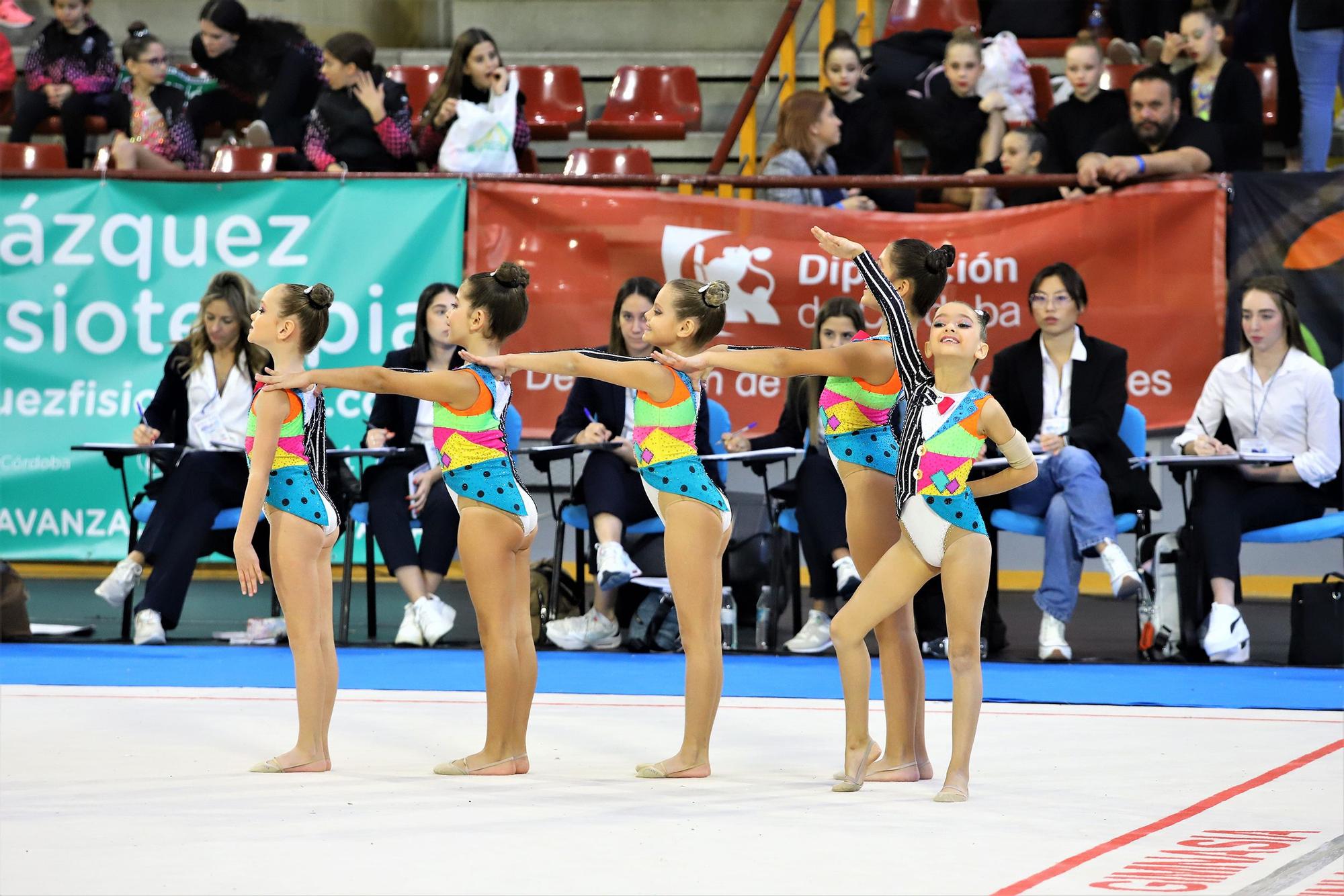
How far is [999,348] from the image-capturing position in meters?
8.18

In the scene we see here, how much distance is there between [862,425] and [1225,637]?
279 centimetres

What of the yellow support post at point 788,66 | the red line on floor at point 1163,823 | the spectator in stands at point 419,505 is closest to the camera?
the red line on floor at point 1163,823

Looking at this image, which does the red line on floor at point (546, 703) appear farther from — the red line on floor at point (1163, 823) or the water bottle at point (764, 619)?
the water bottle at point (764, 619)

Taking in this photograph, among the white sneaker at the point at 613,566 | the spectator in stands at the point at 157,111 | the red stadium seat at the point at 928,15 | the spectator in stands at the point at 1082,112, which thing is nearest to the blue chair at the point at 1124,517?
the white sneaker at the point at 613,566

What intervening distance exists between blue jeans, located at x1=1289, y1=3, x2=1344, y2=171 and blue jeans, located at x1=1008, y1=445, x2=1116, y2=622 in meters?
3.37

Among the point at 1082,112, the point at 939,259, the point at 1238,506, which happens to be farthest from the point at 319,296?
the point at 1082,112

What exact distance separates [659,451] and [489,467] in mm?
491

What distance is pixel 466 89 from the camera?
367 inches

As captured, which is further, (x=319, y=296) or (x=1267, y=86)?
(x=1267, y=86)

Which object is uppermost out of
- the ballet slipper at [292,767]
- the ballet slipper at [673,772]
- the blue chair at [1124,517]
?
the blue chair at [1124,517]

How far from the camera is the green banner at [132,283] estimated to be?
8281mm

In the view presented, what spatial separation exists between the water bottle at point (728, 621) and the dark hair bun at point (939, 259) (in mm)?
2706

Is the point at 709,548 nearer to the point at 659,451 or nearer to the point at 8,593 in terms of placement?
the point at 659,451

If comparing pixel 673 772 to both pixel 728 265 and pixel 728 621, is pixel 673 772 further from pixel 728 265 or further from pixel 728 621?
pixel 728 265
